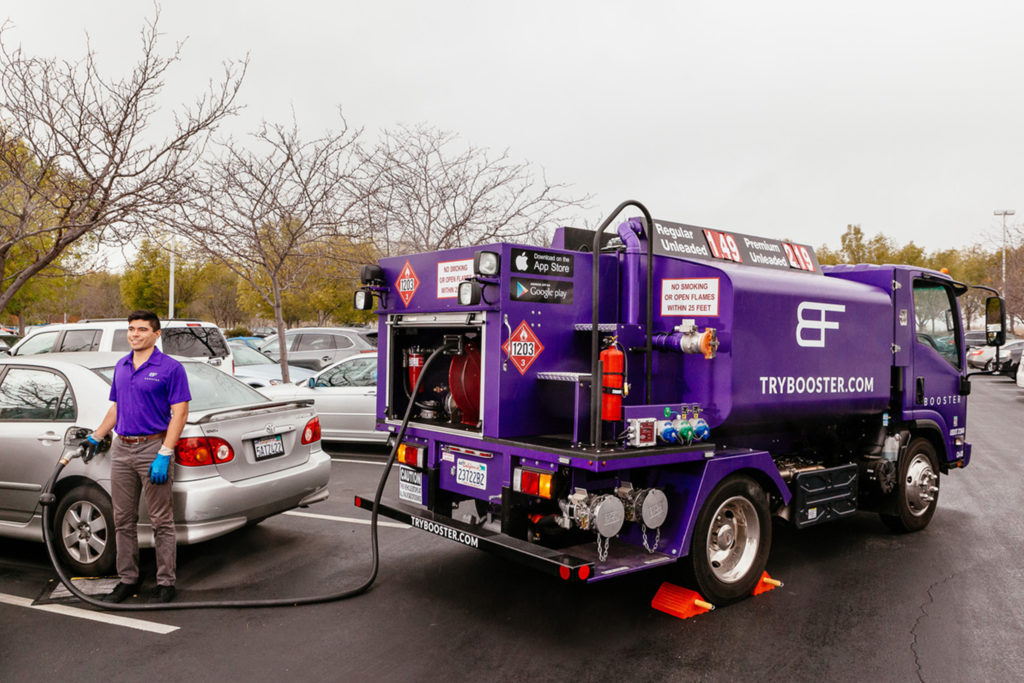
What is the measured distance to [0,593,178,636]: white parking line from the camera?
453cm

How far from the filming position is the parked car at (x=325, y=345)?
1817 centimetres

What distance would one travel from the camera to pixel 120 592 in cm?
493

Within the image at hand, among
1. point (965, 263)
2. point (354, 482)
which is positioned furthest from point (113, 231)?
point (965, 263)

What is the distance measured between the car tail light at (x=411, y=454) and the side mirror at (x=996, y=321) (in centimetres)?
580

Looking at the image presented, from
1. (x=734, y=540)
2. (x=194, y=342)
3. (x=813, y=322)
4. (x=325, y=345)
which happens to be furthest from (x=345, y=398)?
(x=325, y=345)

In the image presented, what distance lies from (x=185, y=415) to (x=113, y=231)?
4.80 meters

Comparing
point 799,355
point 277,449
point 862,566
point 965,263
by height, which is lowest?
point 862,566

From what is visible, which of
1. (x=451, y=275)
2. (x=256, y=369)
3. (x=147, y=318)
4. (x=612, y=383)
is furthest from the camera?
(x=256, y=369)

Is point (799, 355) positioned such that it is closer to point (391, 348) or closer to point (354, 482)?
point (391, 348)

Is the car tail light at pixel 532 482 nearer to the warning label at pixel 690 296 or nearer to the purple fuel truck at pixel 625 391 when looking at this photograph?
the purple fuel truck at pixel 625 391

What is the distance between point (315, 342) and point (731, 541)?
49.9 ft

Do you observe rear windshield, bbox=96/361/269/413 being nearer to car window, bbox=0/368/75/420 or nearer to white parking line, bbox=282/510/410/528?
car window, bbox=0/368/75/420

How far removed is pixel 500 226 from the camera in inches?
595

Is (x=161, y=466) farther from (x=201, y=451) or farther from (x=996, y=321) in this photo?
(x=996, y=321)
